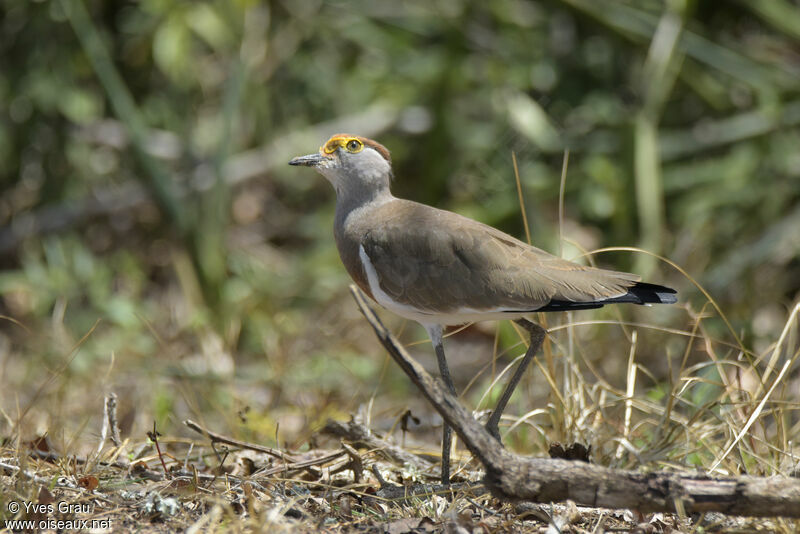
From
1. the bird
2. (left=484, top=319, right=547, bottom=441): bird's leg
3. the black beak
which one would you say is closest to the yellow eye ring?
the black beak

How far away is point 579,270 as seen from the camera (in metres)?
3.25

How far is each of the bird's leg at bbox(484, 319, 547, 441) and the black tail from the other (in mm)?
295

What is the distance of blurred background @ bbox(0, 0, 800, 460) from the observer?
571cm

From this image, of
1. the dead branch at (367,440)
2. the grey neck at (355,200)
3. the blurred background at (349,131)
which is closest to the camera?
the dead branch at (367,440)

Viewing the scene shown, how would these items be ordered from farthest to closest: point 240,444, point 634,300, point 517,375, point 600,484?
1. point 517,375
2. point 240,444
3. point 634,300
4. point 600,484

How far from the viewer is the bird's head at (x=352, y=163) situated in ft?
12.2

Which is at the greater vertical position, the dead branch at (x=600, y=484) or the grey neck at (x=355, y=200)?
the grey neck at (x=355, y=200)

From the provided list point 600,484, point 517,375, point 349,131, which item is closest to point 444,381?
point 517,375

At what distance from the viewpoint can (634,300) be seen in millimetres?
3070

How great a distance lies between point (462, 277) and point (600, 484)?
3.37 ft

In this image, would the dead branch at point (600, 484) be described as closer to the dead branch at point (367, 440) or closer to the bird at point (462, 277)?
the bird at point (462, 277)

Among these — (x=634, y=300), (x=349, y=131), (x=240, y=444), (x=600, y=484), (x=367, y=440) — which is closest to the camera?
(x=600, y=484)

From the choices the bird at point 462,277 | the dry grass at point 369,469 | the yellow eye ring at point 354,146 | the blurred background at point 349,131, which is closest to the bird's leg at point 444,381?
the bird at point 462,277

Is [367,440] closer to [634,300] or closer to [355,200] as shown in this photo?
[355,200]
